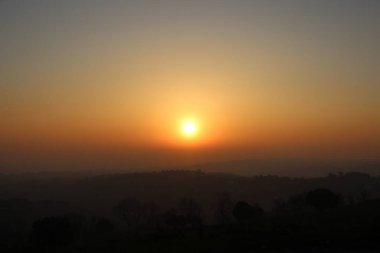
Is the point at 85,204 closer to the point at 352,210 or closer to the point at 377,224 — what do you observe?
the point at 352,210

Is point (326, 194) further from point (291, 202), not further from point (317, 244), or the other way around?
point (317, 244)

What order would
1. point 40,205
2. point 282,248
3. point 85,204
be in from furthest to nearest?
1. point 85,204
2. point 40,205
3. point 282,248

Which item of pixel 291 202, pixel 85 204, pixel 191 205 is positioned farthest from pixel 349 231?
pixel 85 204

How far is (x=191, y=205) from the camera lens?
11338 centimetres

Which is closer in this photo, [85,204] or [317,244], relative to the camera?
[317,244]

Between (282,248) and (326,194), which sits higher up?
(326,194)

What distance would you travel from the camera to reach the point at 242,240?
4394 cm

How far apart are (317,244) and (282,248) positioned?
3.76m

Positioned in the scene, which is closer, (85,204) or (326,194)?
(326,194)

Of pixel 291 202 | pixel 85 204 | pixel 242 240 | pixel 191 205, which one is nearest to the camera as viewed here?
pixel 242 240

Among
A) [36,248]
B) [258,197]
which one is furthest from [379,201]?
[258,197]

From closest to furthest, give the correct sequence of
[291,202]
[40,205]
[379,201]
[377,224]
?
[377,224], [379,201], [291,202], [40,205]

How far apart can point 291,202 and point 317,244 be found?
65618mm

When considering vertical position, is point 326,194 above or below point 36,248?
above
